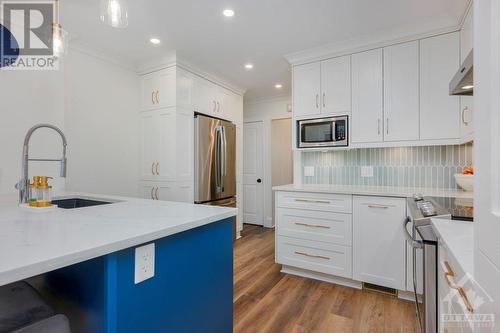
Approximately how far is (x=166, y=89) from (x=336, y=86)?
78.8 inches

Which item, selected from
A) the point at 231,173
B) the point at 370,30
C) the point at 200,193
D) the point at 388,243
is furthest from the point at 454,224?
the point at 231,173

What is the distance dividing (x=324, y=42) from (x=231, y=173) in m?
2.14

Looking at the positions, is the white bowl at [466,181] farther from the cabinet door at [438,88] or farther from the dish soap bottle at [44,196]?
the dish soap bottle at [44,196]

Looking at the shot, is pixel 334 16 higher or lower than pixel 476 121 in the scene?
higher

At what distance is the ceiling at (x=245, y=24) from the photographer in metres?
2.01

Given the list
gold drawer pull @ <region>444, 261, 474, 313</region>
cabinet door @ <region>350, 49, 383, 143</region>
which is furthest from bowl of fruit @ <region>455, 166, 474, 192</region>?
gold drawer pull @ <region>444, 261, 474, 313</region>

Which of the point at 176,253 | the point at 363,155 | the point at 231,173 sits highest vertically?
the point at 363,155

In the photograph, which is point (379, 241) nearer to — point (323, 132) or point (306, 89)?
point (323, 132)

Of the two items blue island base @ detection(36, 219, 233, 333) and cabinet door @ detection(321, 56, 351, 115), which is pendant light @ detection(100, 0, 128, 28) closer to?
blue island base @ detection(36, 219, 233, 333)

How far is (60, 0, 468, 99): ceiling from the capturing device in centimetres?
201

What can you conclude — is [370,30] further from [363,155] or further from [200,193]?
[200,193]

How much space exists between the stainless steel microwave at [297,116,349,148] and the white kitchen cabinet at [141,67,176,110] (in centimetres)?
158

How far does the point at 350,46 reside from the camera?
8.54ft

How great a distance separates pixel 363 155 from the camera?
2.84 metres
